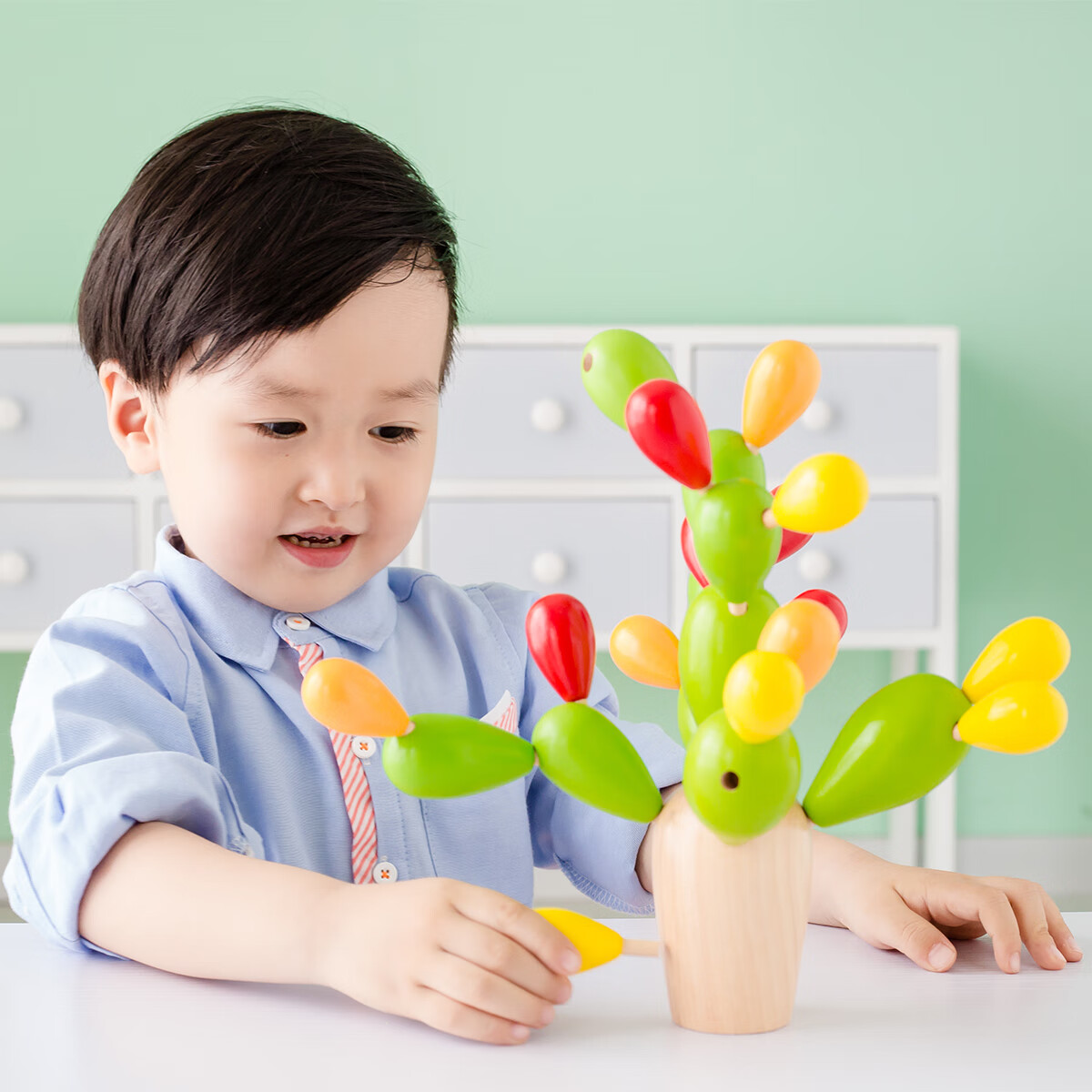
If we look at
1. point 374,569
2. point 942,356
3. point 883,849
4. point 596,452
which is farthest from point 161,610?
point 883,849

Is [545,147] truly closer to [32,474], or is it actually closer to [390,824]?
[32,474]

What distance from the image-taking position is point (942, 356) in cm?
173

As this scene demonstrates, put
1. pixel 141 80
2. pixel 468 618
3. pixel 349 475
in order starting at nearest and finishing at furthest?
pixel 349 475, pixel 468 618, pixel 141 80

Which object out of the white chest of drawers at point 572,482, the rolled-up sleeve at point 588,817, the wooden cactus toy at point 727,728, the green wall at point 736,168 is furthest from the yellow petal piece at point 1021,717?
the green wall at point 736,168

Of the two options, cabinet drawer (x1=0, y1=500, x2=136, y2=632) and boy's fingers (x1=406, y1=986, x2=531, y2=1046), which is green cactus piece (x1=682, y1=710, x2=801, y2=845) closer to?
boy's fingers (x1=406, y1=986, x2=531, y2=1046)

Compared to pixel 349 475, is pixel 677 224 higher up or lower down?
higher up

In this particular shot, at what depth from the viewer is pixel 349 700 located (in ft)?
1.18

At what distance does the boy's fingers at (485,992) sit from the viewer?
381 millimetres

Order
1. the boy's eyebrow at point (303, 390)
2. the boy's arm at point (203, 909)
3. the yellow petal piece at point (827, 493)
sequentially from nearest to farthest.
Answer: the yellow petal piece at point (827, 493), the boy's arm at point (203, 909), the boy's eyebrow at point (303, 390)

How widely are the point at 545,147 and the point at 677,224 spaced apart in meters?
0.24

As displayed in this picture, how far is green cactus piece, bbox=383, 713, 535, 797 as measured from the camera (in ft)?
1.22

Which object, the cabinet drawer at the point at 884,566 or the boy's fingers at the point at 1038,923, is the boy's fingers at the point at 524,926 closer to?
the boy's fingers at the point at 1038,923

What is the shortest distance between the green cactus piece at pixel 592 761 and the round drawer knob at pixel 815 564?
53.2 inches

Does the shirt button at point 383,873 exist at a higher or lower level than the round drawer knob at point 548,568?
higher
